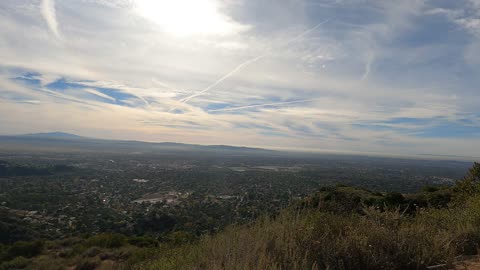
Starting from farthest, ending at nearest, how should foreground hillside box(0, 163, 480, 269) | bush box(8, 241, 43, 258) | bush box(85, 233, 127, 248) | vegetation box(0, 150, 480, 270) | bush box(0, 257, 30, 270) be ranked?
bush box(85, 233, 127, 248) < bush box(8, 241, 43, 258) < bush box(0, 257, 30, 270) < vegetation box(0, 150, 480, 270) < foreground hillside box(0, 163, 480, 269)

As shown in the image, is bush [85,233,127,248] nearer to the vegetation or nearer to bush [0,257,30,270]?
the vegetation

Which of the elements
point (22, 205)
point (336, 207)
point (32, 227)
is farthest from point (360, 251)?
point (22, 205)

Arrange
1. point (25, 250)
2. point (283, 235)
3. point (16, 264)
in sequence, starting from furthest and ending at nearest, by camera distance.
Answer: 1. point (25, 250)
2. point (16, 264)
3. point (283, 235)

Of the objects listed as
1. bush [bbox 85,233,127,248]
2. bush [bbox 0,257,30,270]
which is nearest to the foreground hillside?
bush [bbox 0,257,30,270]

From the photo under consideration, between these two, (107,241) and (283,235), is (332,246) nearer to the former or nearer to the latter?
(283,235)

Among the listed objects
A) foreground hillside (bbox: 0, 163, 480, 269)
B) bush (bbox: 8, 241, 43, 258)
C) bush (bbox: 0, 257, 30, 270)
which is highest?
foreground hillside (bbox: 0, 163, 480, 269)

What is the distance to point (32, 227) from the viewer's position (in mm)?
20984

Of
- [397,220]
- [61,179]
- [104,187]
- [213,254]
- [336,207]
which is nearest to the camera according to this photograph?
[213,254]

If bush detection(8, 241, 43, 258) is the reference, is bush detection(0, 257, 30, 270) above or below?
above

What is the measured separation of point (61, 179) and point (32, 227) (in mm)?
39527

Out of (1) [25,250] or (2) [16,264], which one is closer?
(2) [16,264]

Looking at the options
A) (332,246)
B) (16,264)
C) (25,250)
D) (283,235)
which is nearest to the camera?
(332,246)

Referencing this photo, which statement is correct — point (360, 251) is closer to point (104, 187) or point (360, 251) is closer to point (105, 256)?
point (105, 256)

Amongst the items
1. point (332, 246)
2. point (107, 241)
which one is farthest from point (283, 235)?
point (107, 241)
